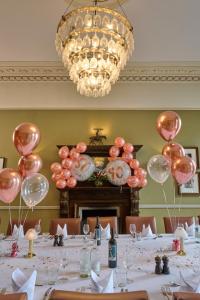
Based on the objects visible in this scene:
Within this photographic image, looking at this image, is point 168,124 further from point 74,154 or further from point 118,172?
point 74,154

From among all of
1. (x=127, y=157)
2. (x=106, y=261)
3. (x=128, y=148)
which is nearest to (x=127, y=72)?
(x=128, y=148)

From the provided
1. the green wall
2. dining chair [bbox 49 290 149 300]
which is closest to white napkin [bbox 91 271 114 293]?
dining chair [bbox 49 290 149 300]

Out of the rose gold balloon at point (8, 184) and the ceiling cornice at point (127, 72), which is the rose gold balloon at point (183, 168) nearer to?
the rose gold balloon at point (8, 184)

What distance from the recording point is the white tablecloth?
188 centimetres

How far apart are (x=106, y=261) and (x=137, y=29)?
13.2 ft

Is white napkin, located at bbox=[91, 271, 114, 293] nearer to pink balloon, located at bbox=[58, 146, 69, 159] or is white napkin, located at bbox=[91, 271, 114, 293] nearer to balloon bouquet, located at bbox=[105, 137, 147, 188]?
balloon bouquet, located at bbox=[105, 137, 147, 188]

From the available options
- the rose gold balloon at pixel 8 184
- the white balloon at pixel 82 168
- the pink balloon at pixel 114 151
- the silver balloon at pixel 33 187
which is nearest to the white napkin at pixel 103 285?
the rose gold balloon at pixel 8 184

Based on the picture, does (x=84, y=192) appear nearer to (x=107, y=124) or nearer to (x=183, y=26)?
(x=107, y=124)

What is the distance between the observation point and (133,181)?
18.9 feet

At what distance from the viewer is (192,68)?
6.09 meters

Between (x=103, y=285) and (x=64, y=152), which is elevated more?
(x=64, y=152)

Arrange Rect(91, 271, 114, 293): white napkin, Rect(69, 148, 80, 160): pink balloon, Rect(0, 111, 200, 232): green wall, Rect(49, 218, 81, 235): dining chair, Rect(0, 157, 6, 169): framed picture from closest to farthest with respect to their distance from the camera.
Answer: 1. Rect(91, 271, 114, 293): white napkin
2. Rect(49, 218, 81, 235): dining chair
3. Rect(69, 148, 80, 160): pink balloon
4. Rect(0, 157, 6, 169): framed picture
5. Rect(0, 111, 200, 232): green wall

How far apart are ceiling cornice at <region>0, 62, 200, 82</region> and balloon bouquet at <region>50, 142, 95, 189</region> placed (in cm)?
196

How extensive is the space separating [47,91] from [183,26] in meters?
3.56
